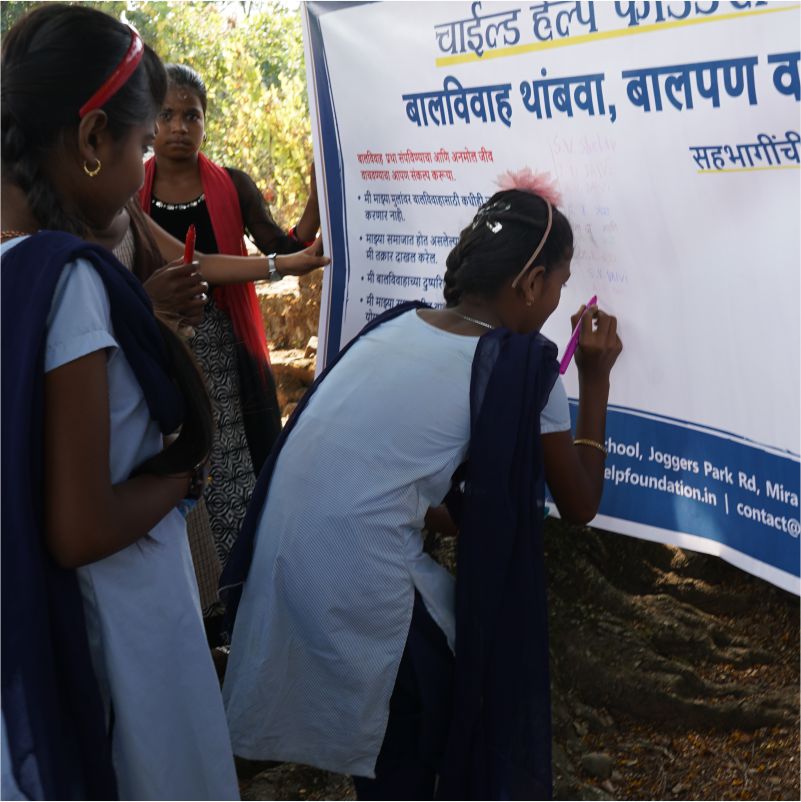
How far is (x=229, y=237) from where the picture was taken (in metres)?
3.52

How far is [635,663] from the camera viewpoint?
299 cm

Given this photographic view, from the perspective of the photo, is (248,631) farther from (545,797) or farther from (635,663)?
(635,663)

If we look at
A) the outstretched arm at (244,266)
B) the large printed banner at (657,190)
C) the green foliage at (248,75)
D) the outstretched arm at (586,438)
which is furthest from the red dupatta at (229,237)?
the green foliage at (248,75)

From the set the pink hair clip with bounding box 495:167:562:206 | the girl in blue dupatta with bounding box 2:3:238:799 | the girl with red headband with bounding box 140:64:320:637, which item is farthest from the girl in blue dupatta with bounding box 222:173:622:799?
the girl with red headband with bounding box 140:64:320:637

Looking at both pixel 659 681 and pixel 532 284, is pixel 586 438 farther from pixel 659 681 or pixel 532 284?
pixel 659 681

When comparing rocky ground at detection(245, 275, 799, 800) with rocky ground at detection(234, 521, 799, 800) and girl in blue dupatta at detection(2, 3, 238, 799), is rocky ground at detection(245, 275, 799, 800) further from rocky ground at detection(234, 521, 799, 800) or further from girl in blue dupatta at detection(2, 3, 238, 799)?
girl in blue dupatta at detection(2, 3, 238, 799)

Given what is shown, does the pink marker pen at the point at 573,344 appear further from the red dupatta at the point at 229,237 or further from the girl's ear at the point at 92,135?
the red dupatta at the point at 229,237

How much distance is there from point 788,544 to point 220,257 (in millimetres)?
1916

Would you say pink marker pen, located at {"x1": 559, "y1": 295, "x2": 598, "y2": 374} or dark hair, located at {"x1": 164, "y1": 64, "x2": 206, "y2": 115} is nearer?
pink marker pen, located at {"x1": 559, "y1": 295, "x2": 598, "y2": 374}

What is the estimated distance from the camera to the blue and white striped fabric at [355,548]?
1796 millimetres

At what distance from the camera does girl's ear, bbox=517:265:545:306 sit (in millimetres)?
1945
